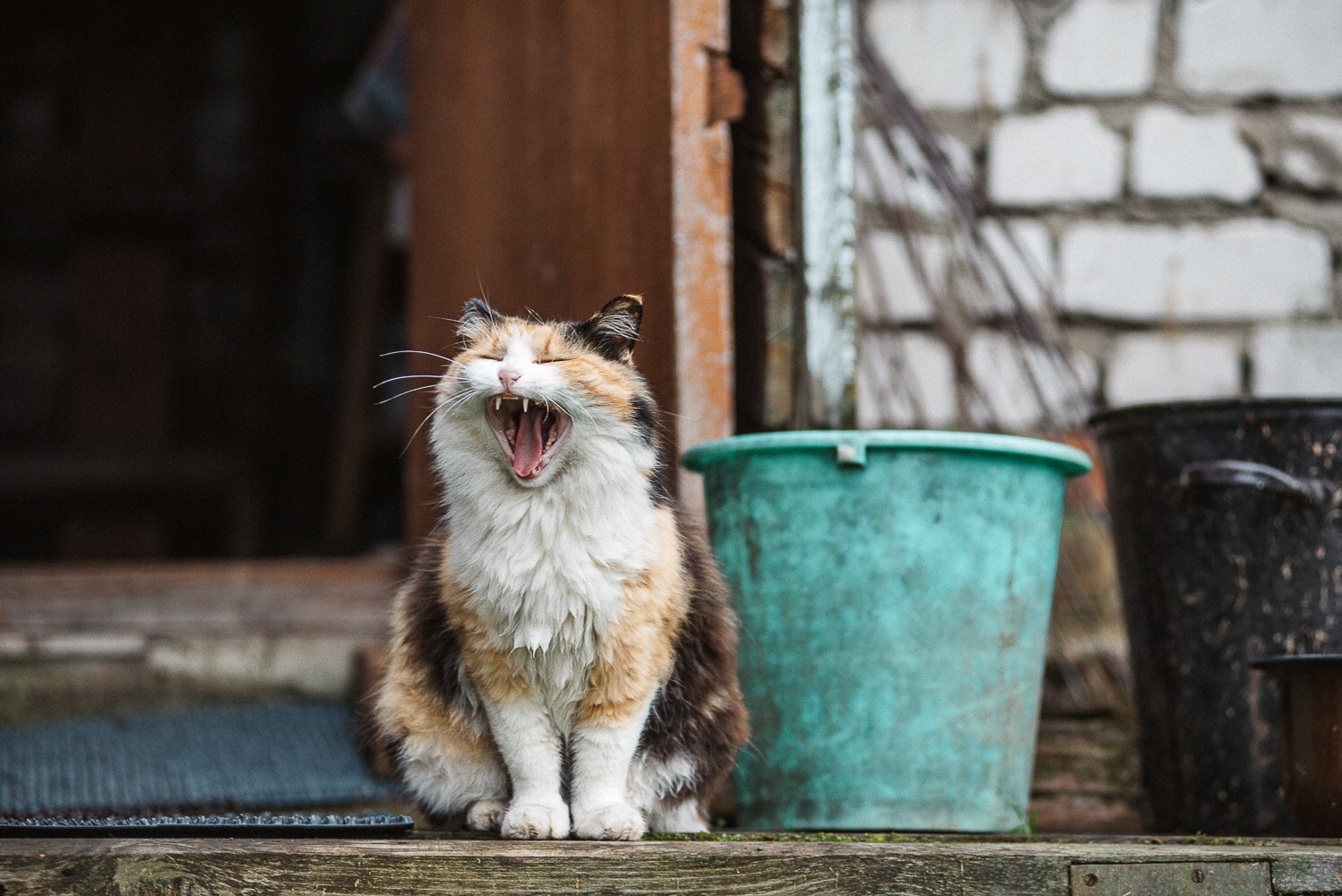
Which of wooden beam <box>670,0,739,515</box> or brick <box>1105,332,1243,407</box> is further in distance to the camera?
brick <box>1105,332,1243,407</box>

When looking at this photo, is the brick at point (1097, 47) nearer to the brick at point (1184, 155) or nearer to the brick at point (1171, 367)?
the brick at point (1184, 155)

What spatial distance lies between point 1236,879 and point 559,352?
1.06 metres

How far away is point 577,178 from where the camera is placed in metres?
2.84

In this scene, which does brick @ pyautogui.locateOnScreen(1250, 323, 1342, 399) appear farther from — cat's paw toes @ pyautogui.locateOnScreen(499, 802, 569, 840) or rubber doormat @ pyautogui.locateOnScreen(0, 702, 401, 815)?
cat's paw toes @ pyautogui.locateOnScreen(499, 802, 569, 840)

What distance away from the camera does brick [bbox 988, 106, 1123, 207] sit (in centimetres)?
363

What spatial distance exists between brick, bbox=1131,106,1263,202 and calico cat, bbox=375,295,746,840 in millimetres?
2292

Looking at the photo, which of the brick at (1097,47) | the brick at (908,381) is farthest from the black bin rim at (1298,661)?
the brick at (1097,47)

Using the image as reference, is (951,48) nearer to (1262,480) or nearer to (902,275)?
(902,275)

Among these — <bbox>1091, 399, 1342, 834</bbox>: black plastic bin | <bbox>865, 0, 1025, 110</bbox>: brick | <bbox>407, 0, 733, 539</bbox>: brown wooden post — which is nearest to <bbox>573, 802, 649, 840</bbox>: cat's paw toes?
<bbox>407, 0, 733, 539</bbox>: brown wooden post

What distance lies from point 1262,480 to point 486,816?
4.44 feet

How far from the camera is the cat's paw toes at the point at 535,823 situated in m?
1.72

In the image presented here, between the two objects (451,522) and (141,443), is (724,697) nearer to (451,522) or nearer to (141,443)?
(451,522)

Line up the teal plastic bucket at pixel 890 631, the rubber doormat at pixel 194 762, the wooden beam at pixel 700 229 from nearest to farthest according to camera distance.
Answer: the teal plastic bucket at pixel 890 631, the wooden beam at pixel 700 229, the rubber doormat at pixel 194 762

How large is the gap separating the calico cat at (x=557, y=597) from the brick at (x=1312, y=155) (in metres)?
2.56
